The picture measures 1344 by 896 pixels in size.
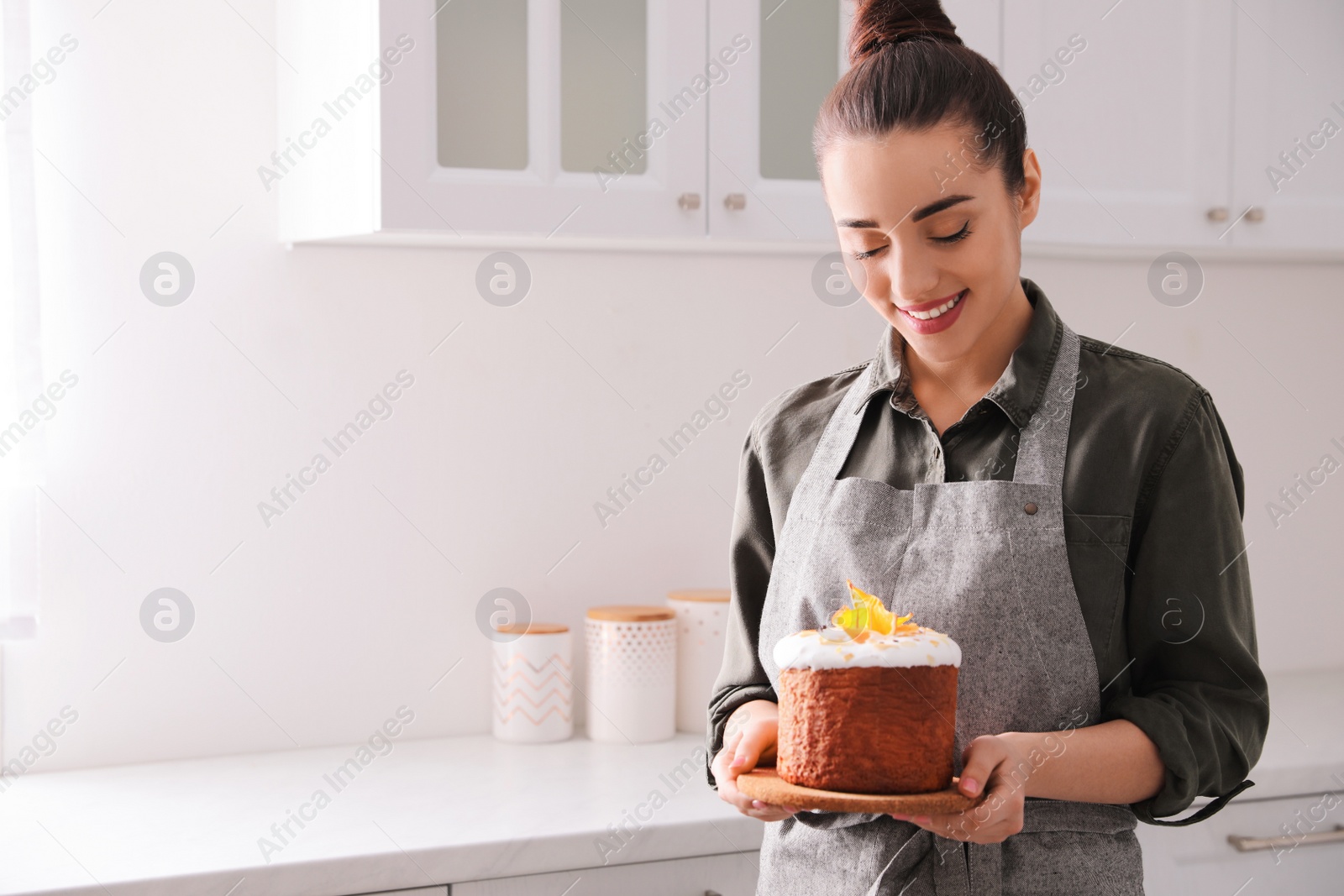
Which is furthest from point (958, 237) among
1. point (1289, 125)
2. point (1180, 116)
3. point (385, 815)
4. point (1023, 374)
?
point (1289, 125)

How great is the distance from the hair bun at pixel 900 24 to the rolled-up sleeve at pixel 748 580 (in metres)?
0.37

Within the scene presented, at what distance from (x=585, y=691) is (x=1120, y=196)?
113cm

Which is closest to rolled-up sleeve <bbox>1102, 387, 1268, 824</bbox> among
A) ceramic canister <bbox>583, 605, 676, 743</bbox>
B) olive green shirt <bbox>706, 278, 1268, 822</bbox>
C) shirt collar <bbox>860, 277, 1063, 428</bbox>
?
olive green shirt <bbox>706, 278, 1268, 822</bbox>

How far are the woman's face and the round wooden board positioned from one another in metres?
0.36

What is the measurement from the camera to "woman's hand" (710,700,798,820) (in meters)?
0.88

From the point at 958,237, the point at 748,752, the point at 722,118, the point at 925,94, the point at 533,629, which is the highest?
the point at 722,118

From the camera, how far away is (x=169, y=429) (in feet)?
5.62

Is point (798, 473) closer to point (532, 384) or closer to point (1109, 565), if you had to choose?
point (1109, 565)

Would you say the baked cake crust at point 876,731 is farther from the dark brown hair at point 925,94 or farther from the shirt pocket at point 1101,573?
the dark brown hair at point 925,94

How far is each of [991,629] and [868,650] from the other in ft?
0.40

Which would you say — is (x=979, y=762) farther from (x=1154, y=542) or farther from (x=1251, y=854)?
(x=1251, y=854)

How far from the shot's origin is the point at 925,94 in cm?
92

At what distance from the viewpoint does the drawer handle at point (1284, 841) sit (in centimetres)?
164

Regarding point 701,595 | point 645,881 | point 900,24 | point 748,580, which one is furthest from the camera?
point 701,595
